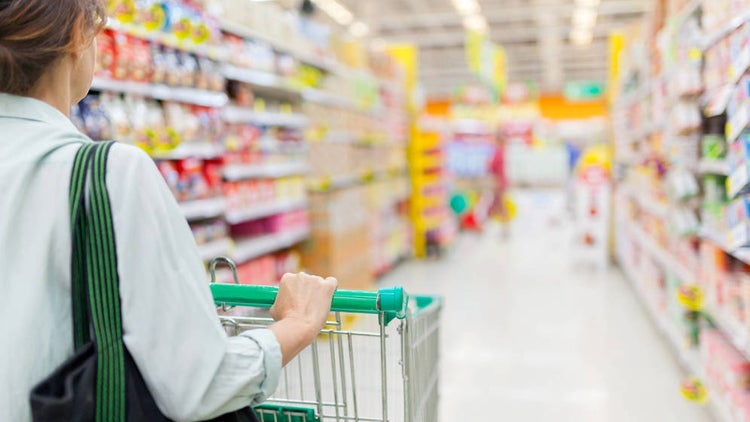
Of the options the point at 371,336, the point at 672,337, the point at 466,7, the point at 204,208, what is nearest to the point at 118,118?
the point at 204,208

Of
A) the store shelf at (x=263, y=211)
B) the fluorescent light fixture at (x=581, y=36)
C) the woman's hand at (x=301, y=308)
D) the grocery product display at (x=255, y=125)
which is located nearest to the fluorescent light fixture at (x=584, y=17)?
the fluorescent light fixture at (x=581, y=36)

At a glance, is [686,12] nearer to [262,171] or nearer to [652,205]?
[652,205]

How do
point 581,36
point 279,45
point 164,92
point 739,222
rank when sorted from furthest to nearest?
point 581,36 → point 279,45 → point 164,92 → point 739,222

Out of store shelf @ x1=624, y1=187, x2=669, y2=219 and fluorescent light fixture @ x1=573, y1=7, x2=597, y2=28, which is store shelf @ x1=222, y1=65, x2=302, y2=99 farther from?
fluorescent light fixture @ x1=573, y1=7, x2=597, y2=28

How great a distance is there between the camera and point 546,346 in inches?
190

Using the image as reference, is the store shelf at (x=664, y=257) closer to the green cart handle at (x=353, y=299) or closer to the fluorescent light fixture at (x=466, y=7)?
the green cart handle at (x=353, y=299)

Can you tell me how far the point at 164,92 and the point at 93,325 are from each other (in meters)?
2.78

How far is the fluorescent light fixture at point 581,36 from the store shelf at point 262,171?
15.1 meters

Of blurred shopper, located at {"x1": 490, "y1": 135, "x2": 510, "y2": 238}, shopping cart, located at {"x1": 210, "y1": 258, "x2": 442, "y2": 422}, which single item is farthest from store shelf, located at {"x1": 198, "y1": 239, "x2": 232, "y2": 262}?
blurred shopper, located at {"x1": 490, "y1": 135, "x2": 510, "y2": 238}

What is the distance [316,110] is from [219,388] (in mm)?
5061

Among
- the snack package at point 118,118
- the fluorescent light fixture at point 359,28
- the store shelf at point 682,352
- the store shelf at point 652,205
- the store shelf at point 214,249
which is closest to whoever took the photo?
the snack package at point 118,118

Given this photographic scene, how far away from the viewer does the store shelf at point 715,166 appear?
9.91 ft

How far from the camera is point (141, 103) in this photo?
3334 millimetres

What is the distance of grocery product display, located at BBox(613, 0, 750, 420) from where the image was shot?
2.76 metres
